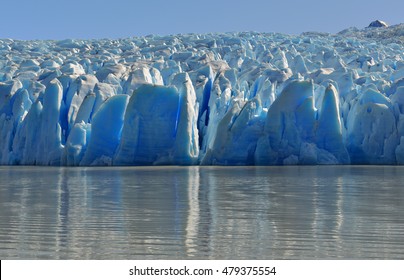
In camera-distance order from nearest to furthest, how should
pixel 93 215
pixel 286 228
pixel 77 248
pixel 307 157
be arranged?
pixel 77 248, pixel 286 228, pixel 93 215, pixel 307 157

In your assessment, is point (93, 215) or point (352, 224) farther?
point (93, 215)

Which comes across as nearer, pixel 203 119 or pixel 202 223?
pixel 202 223

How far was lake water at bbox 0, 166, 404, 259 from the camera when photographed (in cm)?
553

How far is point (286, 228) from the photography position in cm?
701

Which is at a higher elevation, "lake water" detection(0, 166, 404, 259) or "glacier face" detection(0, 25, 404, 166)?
"glacier face" detection(0, 25, 404, 166)

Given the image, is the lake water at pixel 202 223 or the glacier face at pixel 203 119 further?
the glacier face at pixel 203 119

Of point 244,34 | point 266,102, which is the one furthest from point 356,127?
point 244,34

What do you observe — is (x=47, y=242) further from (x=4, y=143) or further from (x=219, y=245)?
(x=4, y=143)

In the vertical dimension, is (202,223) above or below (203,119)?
below

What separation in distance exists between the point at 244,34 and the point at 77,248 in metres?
53.3

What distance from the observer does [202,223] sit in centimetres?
748

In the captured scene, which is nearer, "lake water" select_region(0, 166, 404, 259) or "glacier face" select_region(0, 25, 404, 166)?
"lake water" select_region(0, 166, 404, 259)

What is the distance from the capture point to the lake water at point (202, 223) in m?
5.53

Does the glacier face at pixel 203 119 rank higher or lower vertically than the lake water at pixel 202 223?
higher
